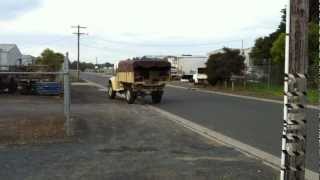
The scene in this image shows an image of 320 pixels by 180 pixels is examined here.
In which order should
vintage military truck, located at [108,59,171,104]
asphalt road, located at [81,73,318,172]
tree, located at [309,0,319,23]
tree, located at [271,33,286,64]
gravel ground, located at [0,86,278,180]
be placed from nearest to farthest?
1. tree, located at [309,0,319,23]
2. gravel ground, located at [0,86,278,180]
3. asphalt road, located at [81,73,318,172]
4. vintage military truck, located at [108,59,171,104]
5. tree, located at [271,33,286,64]

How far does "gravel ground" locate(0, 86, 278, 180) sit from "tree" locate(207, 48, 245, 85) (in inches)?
1778

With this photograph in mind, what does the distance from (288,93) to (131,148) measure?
7.54m

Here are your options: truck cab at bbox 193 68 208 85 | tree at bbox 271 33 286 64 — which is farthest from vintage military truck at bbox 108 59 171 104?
truck cab at bbox 193 68 208 85

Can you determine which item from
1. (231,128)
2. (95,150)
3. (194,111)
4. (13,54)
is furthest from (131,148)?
(13,54)

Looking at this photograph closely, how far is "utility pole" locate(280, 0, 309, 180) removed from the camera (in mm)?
8031

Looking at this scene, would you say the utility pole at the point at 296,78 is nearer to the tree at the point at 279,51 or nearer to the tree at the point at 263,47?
the tree at the point at 279,51

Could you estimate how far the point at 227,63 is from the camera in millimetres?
64188

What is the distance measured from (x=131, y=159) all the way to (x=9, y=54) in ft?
258

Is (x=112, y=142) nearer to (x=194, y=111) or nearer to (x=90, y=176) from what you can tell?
(x=90, y=176)

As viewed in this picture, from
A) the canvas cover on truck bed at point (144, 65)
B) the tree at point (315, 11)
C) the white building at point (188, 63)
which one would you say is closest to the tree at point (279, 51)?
the canvas cover on truck bed at point (144, 65)

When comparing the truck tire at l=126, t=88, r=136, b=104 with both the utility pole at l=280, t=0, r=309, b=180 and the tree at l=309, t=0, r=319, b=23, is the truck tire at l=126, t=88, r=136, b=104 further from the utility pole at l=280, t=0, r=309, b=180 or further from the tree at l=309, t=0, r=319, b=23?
the utility pole at l=280, t=0, r=309, b=180

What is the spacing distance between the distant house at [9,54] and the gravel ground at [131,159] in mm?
64263

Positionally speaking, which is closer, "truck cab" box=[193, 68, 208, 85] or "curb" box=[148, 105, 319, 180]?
"curb" box=[148, 105, 319, 180]

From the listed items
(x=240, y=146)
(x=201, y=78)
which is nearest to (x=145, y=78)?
(x=240, y=146)
